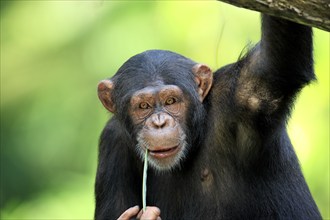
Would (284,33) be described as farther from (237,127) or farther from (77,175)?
(77,175)

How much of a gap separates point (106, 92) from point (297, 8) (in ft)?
11.5

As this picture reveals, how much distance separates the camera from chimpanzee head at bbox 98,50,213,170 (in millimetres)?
8523

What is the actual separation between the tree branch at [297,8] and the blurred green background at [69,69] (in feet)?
23.6

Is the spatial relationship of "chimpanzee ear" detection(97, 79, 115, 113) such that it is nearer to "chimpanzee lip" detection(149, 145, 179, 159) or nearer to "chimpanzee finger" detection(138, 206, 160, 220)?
"chimpanzee lip" detection(149, 145, 179, 159)

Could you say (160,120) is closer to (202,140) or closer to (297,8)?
(202,140)

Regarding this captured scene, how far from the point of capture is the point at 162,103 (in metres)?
8.76

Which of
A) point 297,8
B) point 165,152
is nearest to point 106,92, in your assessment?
point 165,152

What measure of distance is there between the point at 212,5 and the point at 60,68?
10.2ft

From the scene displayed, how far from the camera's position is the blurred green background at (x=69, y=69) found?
1416 cm

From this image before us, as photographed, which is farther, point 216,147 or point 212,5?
point 212,5

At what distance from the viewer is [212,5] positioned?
574 inches

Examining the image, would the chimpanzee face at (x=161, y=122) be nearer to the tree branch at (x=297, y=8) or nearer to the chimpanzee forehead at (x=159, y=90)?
the chimpanzee forehead at (x=159, y=90)

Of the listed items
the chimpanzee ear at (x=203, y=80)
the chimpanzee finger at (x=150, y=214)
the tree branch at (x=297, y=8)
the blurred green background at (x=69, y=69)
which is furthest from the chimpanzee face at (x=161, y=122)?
the blurred green background at (x=69, y=69)

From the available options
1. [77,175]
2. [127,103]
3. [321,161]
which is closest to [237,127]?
[127,103]
